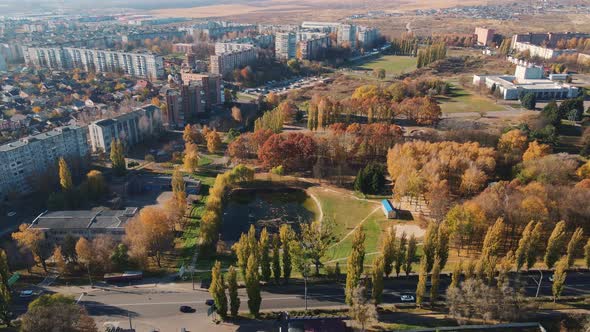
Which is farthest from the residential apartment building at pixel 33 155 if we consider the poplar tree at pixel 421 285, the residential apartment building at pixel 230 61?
the residential apartment building at pixel 230 61

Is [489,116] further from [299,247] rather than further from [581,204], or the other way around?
[299,247]

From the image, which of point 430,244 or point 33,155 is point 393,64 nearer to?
point 33,155

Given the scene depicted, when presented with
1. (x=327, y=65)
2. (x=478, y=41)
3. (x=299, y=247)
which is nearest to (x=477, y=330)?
(x=299, y=247)

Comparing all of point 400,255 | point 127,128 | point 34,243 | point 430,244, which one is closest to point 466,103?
point 430,244

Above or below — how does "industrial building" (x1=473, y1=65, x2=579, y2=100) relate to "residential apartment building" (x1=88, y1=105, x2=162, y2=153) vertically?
above

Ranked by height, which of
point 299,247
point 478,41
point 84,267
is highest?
point 478,41

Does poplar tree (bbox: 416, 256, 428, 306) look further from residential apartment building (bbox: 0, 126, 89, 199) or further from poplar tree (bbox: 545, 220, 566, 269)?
residential apartment building (bbox: 0, 126, 89, 199)

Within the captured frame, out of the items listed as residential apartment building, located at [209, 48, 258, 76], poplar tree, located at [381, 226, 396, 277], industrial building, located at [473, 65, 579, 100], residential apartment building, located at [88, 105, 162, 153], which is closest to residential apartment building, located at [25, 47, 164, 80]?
residential apartment building, located at [209, 48, 258, 76]
